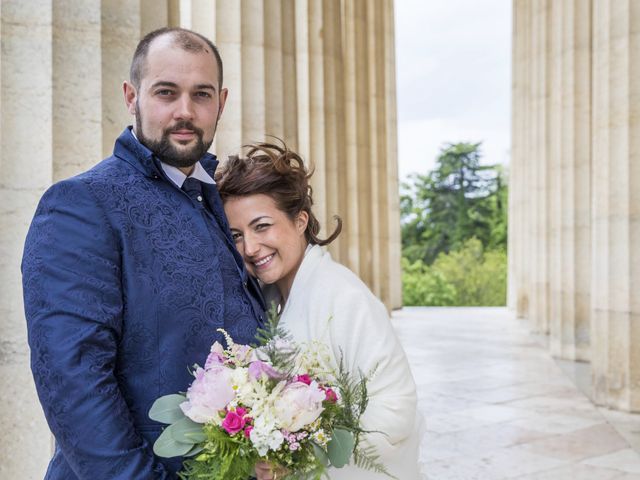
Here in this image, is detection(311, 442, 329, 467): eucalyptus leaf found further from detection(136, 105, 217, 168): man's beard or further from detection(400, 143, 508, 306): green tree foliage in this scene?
detection(400, 143, 508, 306): green tree foliage

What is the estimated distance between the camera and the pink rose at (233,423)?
2.74 metres

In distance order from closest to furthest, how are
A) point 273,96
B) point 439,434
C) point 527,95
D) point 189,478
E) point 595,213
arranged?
point 189,478 < point 439,434 < point 273,96 < point 595,213 < point 527,95

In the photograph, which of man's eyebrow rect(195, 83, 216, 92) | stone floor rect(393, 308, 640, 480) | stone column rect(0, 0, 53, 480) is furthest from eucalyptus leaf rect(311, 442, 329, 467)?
stone floor rect(393, 308, 640, 480)

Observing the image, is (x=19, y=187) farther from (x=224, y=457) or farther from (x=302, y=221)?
(x=224, y=457)

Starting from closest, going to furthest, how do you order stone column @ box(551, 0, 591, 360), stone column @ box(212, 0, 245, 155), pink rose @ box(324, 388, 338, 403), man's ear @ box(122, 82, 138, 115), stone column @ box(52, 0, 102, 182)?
pink rose @ box(324, 388, 338, 403) → man's ear @ box(122, 82, 138, 115) → stone column @ box(52, 0, 102, 182) → stone column @ box(212, 0, 245, 155) → stone column @ box(551, 0, 591, 360)

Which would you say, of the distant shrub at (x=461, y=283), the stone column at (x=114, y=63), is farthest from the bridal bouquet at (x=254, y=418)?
the distant shrub at (x=461, y=283)

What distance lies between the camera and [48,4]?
18.4ft

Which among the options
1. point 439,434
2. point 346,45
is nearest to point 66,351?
point 439,434

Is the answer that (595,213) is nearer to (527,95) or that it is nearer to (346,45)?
(346,45)

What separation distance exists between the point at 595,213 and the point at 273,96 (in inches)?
232

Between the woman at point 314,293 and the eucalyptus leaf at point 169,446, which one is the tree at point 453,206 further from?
the eucalyptus leaf at point 169,446

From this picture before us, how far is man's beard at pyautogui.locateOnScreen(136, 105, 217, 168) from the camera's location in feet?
11.1

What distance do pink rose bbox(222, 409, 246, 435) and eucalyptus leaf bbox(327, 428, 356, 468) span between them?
378 mm

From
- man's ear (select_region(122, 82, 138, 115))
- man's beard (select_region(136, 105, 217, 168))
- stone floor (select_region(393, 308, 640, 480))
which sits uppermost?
man's ear (select_region(122, 82, 138, 115))
